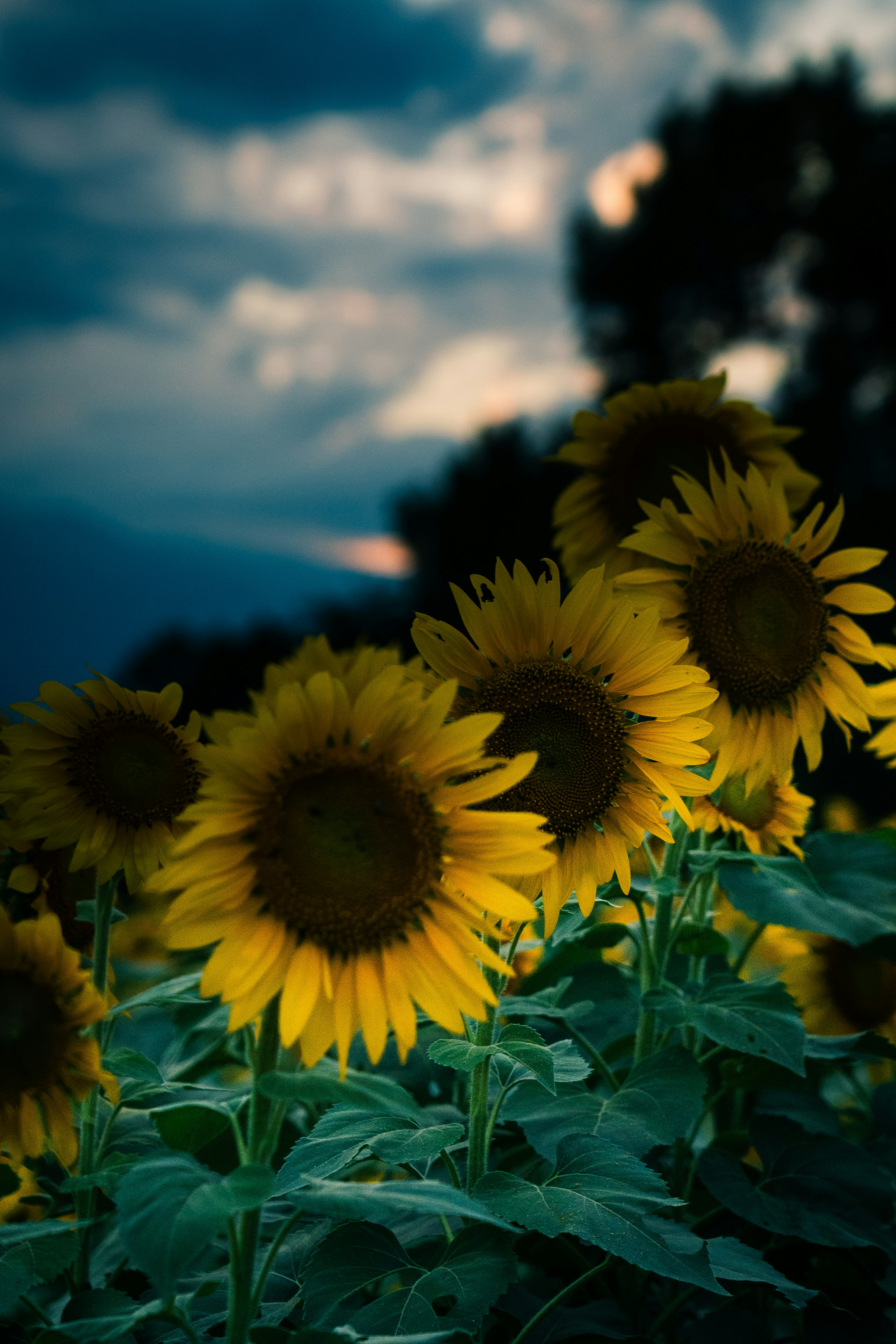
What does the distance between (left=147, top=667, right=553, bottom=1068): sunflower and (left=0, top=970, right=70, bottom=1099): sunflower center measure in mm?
263

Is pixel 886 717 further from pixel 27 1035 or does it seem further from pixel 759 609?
pixel 27 1035

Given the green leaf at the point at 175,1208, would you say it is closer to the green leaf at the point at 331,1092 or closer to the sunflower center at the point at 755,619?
the green leaf at the point at 331,1092

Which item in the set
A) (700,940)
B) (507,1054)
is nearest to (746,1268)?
(507,1054)

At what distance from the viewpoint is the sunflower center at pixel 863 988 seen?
10.4 feet

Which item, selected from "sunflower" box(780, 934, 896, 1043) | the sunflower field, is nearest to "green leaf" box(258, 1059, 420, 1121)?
the sunflower field

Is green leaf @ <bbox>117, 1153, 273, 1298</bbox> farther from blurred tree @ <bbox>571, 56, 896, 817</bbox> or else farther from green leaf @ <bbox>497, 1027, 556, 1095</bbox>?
blurred tree @ <bbox>571, 56, 896, 817</bbox>

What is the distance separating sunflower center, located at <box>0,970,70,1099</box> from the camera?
1396mm

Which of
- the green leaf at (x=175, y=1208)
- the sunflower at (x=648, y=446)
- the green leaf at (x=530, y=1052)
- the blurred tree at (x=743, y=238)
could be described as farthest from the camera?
the blurred tree at (x=743, y=238)

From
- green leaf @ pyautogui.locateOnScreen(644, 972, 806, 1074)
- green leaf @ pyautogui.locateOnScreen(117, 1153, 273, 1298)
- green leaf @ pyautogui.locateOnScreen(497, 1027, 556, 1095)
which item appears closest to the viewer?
green leaf @ pyautogui.locateOnScreen(117, 1153, 273, 1298)

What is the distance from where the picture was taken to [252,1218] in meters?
1.33

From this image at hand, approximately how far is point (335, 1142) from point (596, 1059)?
681 mm

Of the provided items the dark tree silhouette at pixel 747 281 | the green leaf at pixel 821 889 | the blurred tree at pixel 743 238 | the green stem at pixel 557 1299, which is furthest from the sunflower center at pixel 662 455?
the blurred tree at pixel 743 238

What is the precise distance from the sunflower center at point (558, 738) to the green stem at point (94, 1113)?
0.68m

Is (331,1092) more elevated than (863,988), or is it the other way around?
(863,988)
